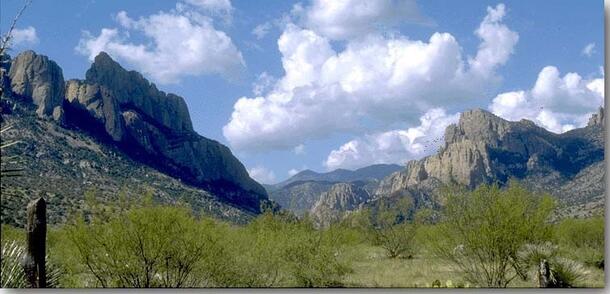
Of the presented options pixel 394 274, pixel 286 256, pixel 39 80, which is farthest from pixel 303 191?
pixel 286 256

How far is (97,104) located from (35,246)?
92.6m

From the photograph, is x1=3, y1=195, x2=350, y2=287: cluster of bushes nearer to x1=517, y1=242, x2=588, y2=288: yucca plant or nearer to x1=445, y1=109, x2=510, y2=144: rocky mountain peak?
x1=517, y1=242, x2=588, y2=288: yucca plant

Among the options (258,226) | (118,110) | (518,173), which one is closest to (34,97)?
(118,110)

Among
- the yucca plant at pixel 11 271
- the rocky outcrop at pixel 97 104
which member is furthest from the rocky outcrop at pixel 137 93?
the yucca plant at pixel 11 271

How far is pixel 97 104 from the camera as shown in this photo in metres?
96.2

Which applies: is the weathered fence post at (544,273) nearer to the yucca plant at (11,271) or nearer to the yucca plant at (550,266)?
the yucca plant at (550,266)

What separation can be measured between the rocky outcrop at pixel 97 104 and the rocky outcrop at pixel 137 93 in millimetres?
4166

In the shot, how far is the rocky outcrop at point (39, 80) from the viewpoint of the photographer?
83500 millimetres

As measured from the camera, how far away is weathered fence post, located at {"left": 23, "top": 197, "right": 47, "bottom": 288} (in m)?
7.70

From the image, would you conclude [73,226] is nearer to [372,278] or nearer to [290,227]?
[290,227]

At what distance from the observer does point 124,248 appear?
1255 centimetres

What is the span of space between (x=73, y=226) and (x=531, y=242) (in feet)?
30.4

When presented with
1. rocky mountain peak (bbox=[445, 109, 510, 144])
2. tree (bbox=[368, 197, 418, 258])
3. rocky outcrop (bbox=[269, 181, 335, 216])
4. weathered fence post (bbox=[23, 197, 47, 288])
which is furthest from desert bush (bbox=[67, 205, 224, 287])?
rocky outcrop (bbox=[269, 181, 335, 216])

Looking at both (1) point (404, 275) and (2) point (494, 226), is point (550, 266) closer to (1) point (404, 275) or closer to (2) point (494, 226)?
(2) point (494, 226)
